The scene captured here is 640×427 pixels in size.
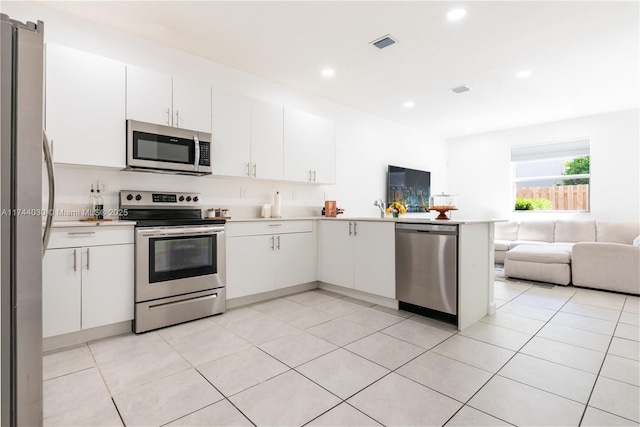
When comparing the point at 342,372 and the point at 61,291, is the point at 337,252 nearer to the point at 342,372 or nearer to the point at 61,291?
the point at 342,372

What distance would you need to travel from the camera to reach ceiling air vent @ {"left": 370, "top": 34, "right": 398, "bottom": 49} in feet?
10.3

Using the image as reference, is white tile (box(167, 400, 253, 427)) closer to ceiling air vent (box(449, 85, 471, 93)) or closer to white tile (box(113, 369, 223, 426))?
white tile (box(113, 369, 223, 426))

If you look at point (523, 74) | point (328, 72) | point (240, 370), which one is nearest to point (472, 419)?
point (240, 370)

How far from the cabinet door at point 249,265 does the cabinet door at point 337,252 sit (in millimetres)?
711

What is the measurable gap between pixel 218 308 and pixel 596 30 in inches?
171

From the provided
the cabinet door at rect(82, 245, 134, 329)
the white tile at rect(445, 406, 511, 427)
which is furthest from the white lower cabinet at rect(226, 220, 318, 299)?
the white tile at rect(445, 406, 511, 427)

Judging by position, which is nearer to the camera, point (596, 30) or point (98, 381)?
point (98, 381)

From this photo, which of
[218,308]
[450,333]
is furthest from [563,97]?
[218,308]

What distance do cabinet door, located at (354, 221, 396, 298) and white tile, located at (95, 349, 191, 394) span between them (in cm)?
199

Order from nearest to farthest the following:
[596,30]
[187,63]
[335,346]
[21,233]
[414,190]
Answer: [21,233] → [335,346] → [596,30] → [187,63] → [414,190]

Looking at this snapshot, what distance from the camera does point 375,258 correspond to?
11.4 ft

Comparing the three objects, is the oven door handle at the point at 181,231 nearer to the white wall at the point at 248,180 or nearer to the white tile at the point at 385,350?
the white wall at the point at 248,180

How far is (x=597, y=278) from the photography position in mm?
4090

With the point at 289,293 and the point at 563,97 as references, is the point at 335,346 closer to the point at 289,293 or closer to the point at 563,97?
the point at 289,293
